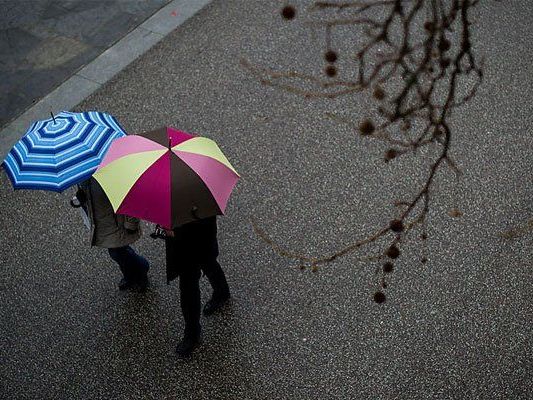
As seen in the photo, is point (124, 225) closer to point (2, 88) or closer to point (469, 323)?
point (469, 323)

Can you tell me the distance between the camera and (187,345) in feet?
14.6

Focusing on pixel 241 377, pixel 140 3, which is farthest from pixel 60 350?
pixel 140 3

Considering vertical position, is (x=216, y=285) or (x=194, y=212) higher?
(x=194, y=212)

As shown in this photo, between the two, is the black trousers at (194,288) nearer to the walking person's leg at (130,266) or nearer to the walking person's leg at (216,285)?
the walking person's leg at (216,285)

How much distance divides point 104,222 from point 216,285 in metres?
0.90

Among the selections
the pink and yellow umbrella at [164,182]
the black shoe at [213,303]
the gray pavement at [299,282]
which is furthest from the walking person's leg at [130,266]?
the pink and yellow umbrella at [164,182]

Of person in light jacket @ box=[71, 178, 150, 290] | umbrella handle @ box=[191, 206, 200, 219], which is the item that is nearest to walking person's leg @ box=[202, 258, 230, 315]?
person in light jacket @ box=[71, 178, 150, 290]

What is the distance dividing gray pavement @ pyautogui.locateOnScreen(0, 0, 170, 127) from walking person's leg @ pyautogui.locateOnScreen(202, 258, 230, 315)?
3044 mm

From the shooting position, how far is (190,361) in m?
4.50

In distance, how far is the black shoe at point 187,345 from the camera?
174 inches

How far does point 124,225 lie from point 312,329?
4.98ft

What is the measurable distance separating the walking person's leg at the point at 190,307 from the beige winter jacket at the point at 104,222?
18.9 inches

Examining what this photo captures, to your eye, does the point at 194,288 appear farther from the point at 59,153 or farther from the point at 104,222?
the point at 59,153

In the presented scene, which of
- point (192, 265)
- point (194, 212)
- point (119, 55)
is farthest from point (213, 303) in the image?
point (119, 55)
